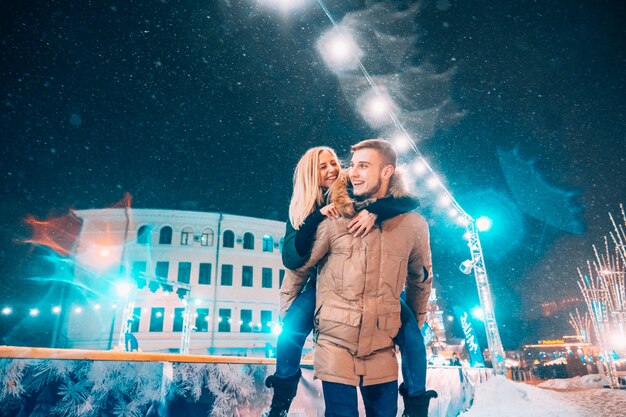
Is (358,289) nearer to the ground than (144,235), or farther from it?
nearer to the ground

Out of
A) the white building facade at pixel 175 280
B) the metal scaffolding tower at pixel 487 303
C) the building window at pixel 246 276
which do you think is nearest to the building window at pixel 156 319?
the white building facade at pixel 175 280

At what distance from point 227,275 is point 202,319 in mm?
4258

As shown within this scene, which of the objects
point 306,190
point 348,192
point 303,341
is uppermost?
point 306,190

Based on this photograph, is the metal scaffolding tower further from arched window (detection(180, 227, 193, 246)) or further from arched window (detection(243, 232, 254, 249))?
arched window (detection(180, 227, 193, 246))

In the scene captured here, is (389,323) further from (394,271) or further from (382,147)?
(382,147)

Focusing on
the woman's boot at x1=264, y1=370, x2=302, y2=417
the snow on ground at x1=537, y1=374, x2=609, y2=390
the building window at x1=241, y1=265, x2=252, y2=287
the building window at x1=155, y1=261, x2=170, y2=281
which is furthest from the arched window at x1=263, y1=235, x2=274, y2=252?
the woman's boot at x1=264, y1=370, x2=302, y2=417

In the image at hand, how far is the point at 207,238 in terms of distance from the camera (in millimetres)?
31078

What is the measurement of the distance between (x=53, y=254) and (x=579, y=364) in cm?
4176

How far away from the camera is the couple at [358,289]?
169 centimetres

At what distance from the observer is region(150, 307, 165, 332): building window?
1071 inches

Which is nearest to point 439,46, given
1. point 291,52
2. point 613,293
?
point 291,52

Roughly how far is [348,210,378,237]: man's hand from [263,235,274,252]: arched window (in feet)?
105

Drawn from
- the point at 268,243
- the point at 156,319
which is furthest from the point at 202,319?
the point at 268,243

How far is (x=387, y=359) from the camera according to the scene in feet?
5.90
